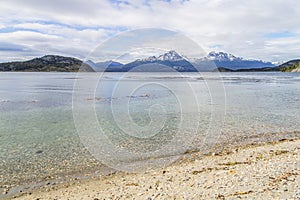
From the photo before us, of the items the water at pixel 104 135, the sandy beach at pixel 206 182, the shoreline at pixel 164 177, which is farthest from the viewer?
the water at pixel 104 135

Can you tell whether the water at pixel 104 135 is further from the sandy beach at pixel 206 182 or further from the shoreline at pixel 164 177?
the sandy beach at pixel 206 182

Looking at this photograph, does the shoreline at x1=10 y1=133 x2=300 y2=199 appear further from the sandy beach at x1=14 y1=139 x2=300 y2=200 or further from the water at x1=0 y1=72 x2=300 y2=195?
the water at x1=0 y1=72 x2=300 y2=195

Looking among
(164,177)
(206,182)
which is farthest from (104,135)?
(206,182)

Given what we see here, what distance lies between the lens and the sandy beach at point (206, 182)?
8102 millimetres

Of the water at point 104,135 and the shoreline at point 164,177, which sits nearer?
the shoreline at point 164,177

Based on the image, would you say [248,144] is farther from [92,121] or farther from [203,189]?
[92,121]

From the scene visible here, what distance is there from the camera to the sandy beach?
8102 mm

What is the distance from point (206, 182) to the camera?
368 inches

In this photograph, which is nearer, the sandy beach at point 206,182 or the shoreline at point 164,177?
the sandy beach at point 206,182

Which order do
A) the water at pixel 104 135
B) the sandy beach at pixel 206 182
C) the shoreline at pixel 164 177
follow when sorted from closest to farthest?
1. the sandy beach at pixel 206 182
2. the shoreline at pixel 164 177
3. the water at pixel 104 135

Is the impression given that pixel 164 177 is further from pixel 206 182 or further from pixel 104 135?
pixel 104 135

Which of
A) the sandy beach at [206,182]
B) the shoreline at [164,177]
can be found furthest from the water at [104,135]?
the sandy beach at [206,182]

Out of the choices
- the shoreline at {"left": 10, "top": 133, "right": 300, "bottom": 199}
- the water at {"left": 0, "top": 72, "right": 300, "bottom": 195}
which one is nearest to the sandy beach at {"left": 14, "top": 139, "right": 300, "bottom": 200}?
the shoreline at {"left": 10, "top": 133, "right": 300, "bottom": 199}

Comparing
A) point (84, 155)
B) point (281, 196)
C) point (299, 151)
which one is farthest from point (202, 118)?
point (281, 196)
